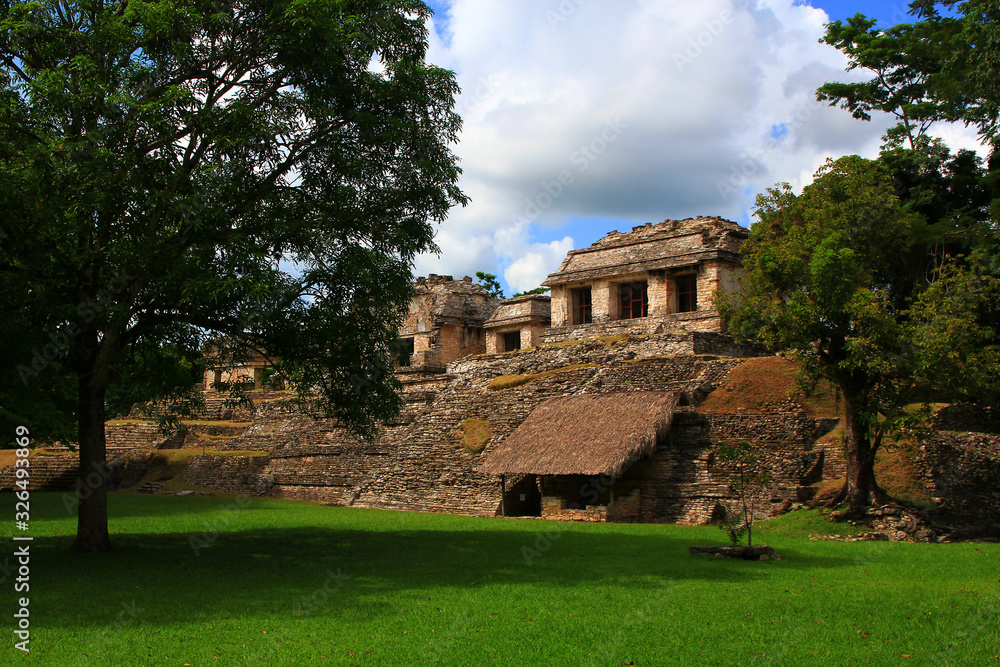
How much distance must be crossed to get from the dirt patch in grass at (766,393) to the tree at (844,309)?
2179mm

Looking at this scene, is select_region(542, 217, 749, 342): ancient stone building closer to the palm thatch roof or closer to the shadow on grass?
the palm thatch roof

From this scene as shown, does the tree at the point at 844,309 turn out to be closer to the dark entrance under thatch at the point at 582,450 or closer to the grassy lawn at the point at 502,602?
the grassy lawn at the point at 502,602

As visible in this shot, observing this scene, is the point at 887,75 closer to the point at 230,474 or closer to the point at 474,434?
the point at 474,434

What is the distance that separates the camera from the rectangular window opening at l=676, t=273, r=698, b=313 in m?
26.7

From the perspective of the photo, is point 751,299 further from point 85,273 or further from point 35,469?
point 35,469

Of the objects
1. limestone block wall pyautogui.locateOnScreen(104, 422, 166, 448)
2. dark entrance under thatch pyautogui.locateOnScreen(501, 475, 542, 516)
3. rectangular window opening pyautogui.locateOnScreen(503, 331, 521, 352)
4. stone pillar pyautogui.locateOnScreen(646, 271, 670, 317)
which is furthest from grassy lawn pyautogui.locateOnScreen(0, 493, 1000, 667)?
limestone block wall pyautogui.locateOnScreen(104, 422, 166, 448)

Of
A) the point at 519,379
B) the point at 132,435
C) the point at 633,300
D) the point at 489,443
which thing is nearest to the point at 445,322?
the point at 633,300

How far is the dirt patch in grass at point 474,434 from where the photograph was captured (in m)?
22.4

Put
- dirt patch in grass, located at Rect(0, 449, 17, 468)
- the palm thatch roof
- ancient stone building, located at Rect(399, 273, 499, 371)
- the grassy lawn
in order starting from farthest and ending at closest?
ancient stone building, located at Rect(399, 273, 499, 371) → dirt patch in grass, located at Rect(0, 449, 17, 468) → the palm thatch roof → the grassy lawn

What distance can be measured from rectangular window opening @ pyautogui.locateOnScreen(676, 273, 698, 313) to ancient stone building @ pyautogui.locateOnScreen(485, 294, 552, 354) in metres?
5.87

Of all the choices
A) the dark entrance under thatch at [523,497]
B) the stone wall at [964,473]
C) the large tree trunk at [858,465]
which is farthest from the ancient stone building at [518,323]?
the stone wall at [964,473]

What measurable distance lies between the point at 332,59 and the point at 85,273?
445 cm

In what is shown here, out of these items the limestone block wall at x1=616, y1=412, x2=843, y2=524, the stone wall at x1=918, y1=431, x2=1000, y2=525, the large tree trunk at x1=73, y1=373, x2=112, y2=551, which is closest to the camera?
the large tree trunk at x1=73, y1=373, x2=112, y2=551

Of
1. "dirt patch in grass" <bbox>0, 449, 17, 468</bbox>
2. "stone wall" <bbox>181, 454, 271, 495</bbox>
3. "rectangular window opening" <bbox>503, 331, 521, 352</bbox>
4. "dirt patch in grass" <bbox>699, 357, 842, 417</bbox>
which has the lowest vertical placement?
"stone wall" <bbox>181, 454, 271, 495</bbox>
